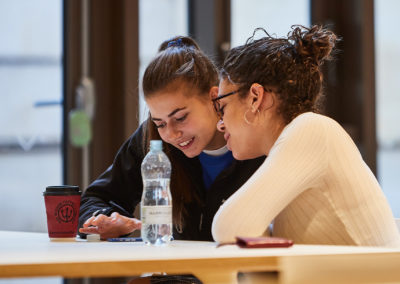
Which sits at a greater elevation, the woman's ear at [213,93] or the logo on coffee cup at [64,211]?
the woman's ear at [213,93]

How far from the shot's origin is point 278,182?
1.40 m

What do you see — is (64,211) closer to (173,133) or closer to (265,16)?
(173,133)

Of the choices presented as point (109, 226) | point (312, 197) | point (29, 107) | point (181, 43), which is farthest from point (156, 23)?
point (312, 197)

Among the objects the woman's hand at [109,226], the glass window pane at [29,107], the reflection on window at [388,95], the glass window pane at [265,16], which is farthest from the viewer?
the reflection on window at [388,95]

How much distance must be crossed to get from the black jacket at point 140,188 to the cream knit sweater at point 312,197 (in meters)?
0.52

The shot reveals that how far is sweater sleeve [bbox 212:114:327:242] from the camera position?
1.39 metres

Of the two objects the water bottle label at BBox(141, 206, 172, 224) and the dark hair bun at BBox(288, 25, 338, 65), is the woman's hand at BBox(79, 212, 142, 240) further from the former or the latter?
the dark hair bun at BBox(288, 25, 338, 65)

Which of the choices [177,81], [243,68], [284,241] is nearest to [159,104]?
[177,81]

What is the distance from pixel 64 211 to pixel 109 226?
0.15 m

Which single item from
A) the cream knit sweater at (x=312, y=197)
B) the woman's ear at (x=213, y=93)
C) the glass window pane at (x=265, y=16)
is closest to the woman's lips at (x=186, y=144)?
the woman's ear at (x=213, y=93)

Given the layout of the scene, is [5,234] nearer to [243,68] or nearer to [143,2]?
[243,68]

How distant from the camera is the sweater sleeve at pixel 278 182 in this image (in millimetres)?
1392

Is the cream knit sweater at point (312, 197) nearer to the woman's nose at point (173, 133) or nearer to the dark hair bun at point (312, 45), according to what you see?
the dark hair bun at point (312, 45)

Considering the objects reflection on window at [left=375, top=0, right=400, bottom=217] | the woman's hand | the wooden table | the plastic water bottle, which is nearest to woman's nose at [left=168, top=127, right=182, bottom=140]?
the plastic water bottle
